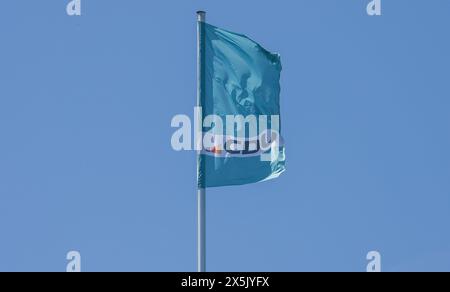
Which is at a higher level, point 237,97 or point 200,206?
point 237,97

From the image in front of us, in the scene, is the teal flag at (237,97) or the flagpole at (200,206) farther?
the teal flag at (237,97)

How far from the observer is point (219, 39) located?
36469 millimetres

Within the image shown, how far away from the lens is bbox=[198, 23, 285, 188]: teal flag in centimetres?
3569

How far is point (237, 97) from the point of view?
120 ft

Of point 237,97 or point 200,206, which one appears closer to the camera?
point 200,206

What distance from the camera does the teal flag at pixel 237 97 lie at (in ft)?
117

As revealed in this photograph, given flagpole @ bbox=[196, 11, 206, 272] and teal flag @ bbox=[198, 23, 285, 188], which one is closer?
flagpole @ bbox=[196, 11, 206, 272]
